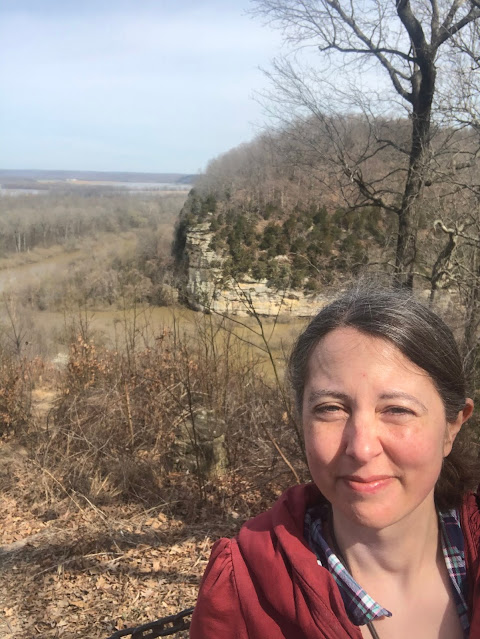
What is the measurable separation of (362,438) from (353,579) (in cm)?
39

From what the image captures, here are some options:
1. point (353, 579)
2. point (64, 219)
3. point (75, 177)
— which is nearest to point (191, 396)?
point (353, 579)

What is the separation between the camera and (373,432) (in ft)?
3.76

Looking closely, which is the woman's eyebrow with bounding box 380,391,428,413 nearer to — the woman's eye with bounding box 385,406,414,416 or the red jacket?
the woman's eye with bounding box 385,406,414,416

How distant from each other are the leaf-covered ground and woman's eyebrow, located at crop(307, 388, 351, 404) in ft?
9.72

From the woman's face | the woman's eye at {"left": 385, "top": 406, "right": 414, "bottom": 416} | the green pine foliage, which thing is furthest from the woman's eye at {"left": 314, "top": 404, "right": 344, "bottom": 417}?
the green pine foliage

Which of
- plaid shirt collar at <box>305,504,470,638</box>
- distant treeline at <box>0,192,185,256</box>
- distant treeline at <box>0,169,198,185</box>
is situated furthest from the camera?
distant treeline at <box>0,169,198,185</box>

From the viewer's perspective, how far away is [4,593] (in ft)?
12.9

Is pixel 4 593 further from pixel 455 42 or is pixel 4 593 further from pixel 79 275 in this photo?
pixel 79 275

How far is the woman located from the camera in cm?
116

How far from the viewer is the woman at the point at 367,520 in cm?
116

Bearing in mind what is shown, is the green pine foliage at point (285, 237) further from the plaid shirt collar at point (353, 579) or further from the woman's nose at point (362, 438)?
the woman's nose at point (362, 438)

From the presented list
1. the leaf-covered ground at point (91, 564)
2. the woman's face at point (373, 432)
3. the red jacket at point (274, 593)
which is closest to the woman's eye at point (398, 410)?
the woman's face at point (373, 432)

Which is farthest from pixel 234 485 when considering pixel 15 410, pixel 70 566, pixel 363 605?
pixel 363 605

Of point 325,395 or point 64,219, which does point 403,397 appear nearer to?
point 325,395
